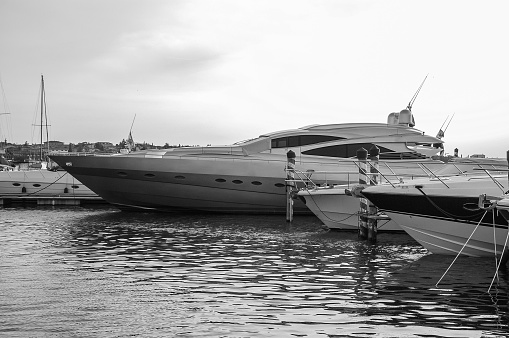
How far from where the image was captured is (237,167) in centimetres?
3080

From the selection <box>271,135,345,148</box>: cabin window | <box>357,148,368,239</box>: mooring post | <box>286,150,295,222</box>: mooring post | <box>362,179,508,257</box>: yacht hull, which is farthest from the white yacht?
<box>362,179,508,257</box>: yacht hull

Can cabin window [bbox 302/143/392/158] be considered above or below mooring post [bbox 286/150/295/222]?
above

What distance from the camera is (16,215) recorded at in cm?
3209

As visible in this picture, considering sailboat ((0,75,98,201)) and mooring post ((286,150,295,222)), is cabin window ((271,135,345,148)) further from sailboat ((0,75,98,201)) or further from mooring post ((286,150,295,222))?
sailboat ((0,75,98,201))

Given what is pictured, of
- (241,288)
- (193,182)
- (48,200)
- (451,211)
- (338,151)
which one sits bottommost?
(241,288)

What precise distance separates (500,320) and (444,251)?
6320 millimetres

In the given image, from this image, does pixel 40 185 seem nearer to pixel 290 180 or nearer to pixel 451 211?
pixel 290 180

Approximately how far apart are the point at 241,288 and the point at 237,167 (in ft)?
61.1

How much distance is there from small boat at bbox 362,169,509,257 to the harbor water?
1.44 ft

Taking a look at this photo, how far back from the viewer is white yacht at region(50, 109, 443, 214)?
30.9m

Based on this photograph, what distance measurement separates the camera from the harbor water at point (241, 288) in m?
9.43

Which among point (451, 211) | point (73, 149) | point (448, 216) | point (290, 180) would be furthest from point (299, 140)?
point (73, 149)

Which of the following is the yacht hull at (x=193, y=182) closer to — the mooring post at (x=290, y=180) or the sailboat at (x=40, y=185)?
the mooring post at (x=290, y=180)

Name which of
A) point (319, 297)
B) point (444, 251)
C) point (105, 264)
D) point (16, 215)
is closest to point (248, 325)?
point (319, 297)
